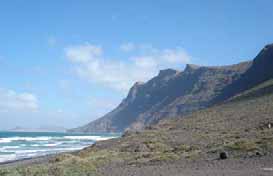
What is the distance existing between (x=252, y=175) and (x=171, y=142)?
20.1m

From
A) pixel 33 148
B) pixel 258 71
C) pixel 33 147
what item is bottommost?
pixel 33 148

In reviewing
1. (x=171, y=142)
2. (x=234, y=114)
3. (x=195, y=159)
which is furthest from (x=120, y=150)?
(x=234, y=114)

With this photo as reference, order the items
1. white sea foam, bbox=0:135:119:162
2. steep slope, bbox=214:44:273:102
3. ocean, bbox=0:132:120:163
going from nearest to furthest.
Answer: white sea foam, bbox=0:135:119:162, ocean, bbox=0:132:120:163, steep slope, bbox=214:44:273:102

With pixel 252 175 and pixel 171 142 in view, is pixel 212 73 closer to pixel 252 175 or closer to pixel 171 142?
pixel 171 142

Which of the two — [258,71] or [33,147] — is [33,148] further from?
[258,71]

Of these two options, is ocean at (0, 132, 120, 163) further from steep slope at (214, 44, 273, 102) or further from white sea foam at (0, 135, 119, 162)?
steep slope at (214, 44, 273, 102)

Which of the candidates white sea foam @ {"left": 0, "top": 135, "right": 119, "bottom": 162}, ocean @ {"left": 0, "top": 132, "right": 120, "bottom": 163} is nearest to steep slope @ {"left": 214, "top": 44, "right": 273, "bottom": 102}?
ocean @ {"left": 0, "top": 132, "right": 120, "bottom": 163}

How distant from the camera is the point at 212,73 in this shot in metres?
195

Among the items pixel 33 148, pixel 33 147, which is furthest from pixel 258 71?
pixel 33 148

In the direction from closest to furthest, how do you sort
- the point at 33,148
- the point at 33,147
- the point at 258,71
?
the point at 33,148, the point at 33,147, the point at 258,71

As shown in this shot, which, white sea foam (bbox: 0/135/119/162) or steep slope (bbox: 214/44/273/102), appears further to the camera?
steep slope (bbox: 214/44/273/102)

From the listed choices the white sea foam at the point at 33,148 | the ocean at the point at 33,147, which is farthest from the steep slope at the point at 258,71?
the white sea foam at the point at 33,148

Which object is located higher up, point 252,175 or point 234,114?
point 234,114

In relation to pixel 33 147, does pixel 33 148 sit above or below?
below
